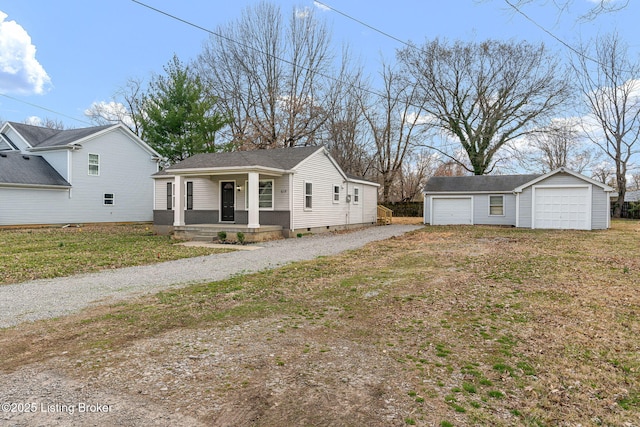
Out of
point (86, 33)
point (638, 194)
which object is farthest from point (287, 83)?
point (638, 194)

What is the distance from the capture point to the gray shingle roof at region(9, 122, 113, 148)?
21938 millimetres

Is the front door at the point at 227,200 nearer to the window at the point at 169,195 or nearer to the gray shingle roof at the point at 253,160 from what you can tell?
the gray shingle roof at the point at 253,160

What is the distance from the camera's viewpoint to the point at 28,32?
20.1 m

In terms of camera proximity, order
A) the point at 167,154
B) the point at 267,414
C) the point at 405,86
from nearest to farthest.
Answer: the point at 267,414
the point at 167,154
the point at 405,86

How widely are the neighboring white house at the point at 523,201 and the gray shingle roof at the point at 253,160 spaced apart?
10832mm

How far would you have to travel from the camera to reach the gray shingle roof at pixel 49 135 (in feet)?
72.0

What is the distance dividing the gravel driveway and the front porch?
3265mm

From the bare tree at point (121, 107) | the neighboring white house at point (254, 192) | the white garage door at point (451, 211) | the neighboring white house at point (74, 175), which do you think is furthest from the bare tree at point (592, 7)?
Answer: the bare tree at point (121, 107)

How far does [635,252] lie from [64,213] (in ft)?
80.3

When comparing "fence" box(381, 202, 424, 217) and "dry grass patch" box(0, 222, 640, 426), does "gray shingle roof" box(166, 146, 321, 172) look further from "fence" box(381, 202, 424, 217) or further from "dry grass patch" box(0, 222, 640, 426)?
"fence" box(381, 202, 424, 217)

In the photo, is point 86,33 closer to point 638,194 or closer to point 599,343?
point 599,343

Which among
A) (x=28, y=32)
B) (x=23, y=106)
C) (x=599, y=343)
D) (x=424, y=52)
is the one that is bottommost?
(x=599, y=343)

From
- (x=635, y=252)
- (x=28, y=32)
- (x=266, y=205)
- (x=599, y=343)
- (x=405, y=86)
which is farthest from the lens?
(x=405, y=86)

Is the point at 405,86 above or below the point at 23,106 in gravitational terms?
above
